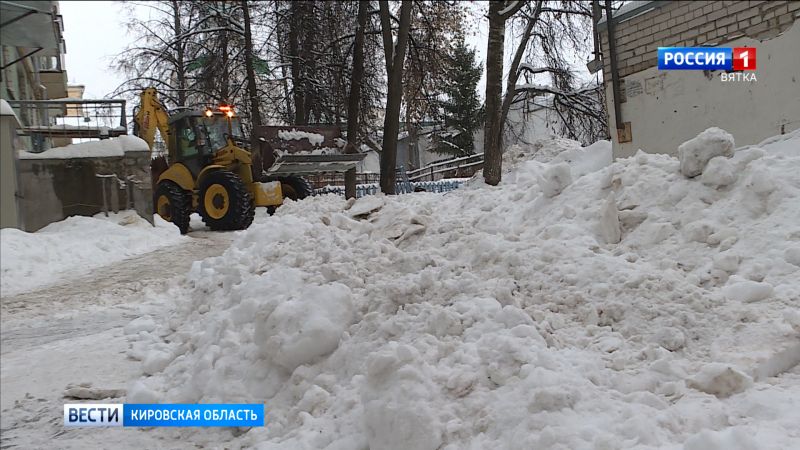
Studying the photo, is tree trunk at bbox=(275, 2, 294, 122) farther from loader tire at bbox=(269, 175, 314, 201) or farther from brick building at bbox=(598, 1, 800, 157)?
brick building at bbox=(598, 1, 800, 157)

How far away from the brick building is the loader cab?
267 inches

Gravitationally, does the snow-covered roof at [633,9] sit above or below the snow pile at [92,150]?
above

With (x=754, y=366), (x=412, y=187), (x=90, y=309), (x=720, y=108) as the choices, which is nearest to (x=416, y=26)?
(x=412, y=187)

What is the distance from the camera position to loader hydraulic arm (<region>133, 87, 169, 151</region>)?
11.4 m

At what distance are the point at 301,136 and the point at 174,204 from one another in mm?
2796

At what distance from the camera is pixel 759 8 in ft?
23.0

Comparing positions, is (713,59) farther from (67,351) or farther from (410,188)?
(410,188)

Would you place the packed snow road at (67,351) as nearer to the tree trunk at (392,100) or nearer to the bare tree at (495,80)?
the tree trunk at (392,100)

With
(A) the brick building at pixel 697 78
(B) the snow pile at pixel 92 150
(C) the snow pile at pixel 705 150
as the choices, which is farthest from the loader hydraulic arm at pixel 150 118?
(C) the snow pile at pixel 705 150

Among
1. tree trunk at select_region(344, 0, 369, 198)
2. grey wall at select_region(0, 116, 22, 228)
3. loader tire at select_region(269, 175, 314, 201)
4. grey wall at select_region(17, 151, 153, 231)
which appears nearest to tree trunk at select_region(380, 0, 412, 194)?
tree trunk at select_region(344, 0, 369, 198)

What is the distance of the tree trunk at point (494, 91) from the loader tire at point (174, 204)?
561 centimetres

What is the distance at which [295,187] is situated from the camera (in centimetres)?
1180

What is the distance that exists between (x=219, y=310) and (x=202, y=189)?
23.0 feet

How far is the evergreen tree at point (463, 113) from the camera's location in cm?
1803
